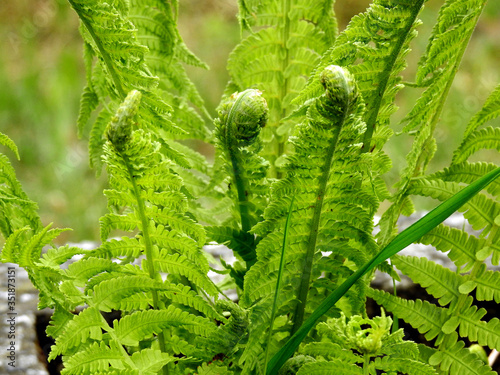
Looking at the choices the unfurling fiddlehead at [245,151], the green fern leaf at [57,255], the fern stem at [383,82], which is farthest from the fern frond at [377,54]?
the green fern leaf at [57,255]

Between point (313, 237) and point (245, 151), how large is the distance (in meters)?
0.17

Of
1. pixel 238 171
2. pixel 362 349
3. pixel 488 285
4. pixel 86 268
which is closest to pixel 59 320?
pixel 86 268

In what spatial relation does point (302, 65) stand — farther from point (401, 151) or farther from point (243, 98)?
point (401, 151)

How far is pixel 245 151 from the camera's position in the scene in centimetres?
95

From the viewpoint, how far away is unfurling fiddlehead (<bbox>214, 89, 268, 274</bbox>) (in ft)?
2.97

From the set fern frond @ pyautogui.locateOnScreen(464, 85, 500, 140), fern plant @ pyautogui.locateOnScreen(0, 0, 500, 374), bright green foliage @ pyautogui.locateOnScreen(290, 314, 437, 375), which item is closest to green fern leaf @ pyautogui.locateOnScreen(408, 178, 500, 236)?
fern plant @ pyautogui.locateOnScreen(0, 0, 500, 374)

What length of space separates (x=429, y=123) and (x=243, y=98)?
336 mm

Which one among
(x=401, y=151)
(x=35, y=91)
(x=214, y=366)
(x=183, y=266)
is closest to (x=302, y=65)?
(x=183, y=266)

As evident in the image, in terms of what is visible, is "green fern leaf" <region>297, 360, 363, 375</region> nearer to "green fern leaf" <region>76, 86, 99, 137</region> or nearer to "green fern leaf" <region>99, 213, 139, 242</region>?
"green fern leaf" <region>99, 213, 139, 242</region>

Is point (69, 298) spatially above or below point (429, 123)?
below

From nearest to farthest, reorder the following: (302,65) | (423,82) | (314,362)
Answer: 1. (314,362)
2. (423,82)
3. (302,65)

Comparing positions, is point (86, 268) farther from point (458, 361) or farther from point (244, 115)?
point (458, 361)

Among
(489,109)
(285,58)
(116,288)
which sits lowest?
(116,288)

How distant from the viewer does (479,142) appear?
104 centimetres
